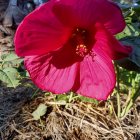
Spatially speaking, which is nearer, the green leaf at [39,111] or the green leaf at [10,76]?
the green leaf at [10,76]

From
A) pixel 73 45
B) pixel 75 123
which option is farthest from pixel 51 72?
pixel 75 123

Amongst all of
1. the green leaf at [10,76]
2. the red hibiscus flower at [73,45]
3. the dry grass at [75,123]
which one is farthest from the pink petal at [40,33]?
the dry grass at [75,123]

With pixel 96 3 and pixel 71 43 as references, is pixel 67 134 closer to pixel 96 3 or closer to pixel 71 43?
pixel 71 43

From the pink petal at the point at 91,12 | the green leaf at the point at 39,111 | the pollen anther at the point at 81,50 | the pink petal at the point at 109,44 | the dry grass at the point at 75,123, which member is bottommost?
the dry grass at the point at 75,123

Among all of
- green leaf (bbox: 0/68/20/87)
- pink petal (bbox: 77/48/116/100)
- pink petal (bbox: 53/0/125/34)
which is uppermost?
pink petal (bbox: 53/0/125/34)

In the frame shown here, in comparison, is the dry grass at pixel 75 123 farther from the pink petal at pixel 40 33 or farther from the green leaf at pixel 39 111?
the pink petal at pixel 40 33

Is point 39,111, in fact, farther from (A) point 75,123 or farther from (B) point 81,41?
(B) point 81,41

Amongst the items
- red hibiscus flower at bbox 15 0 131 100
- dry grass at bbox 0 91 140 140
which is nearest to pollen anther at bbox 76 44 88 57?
red hibiscus flower at bbox 15 0 131 100

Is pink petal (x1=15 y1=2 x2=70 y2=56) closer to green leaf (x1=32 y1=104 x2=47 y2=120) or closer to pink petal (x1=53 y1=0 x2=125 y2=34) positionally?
pink petal (x1=53 y1=0 x2=125 y2=34)
